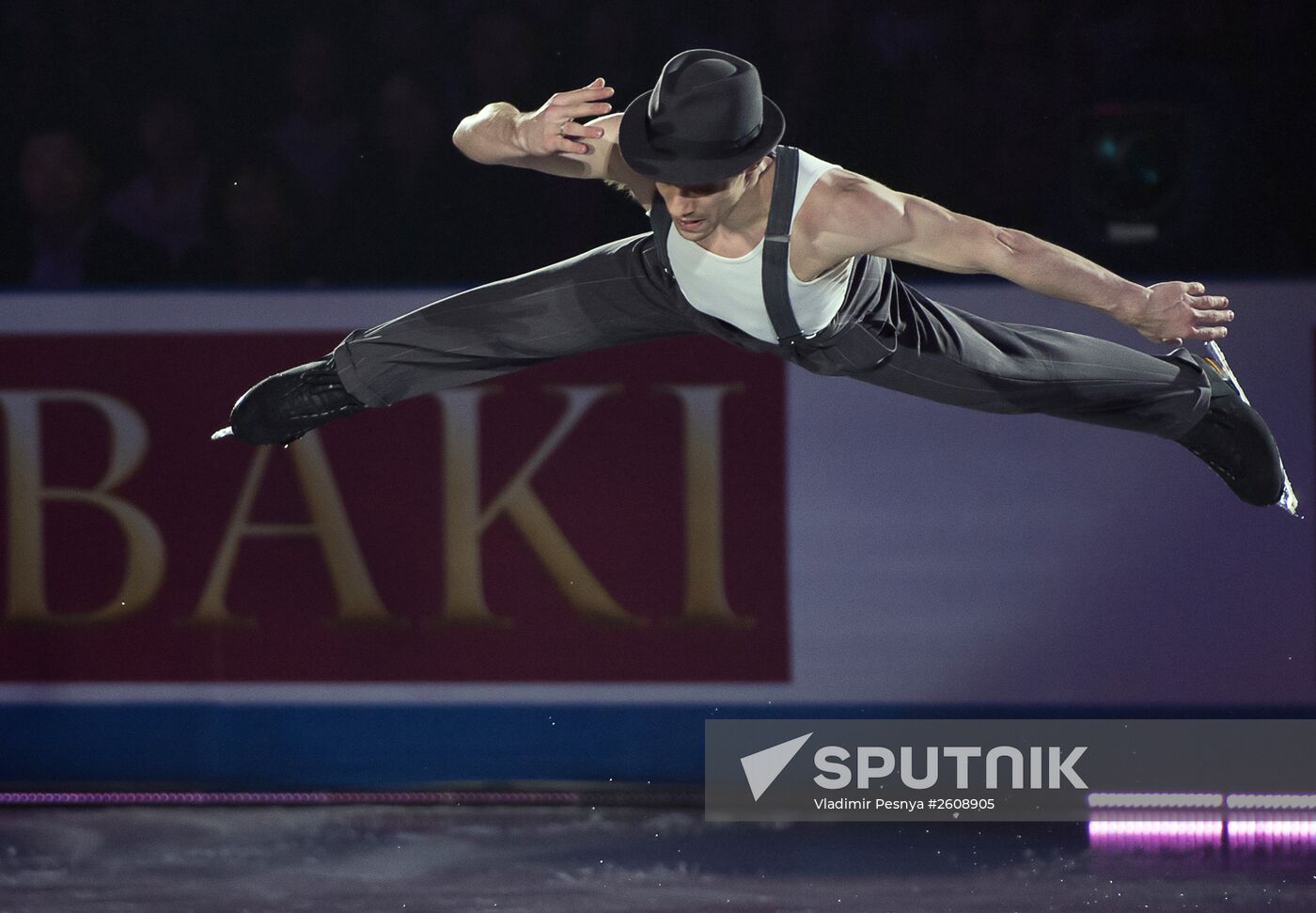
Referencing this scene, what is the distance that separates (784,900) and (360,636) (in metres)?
1.36

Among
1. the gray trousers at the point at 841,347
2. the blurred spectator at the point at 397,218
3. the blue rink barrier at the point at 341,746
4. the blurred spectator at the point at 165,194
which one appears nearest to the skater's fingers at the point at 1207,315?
the gray trousers at the point at 841,347

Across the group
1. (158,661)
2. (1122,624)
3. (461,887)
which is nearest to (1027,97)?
(1122,624)

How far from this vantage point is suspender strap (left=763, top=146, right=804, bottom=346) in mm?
2861

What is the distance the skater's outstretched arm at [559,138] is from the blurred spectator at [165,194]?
155cm

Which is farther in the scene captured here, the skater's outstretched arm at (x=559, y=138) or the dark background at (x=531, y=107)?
the dark background at (x=531, y=107)

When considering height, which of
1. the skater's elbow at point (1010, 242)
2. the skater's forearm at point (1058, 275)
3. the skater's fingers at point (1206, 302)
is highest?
the skater's elbow at point (1010, 242)

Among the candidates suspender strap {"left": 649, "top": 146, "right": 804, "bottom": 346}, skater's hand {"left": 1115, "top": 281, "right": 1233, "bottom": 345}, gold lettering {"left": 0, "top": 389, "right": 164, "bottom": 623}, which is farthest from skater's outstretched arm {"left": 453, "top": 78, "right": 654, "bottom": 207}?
gold lettering {"left": 0, "top": 389, "right": 164, "bottom": 623}

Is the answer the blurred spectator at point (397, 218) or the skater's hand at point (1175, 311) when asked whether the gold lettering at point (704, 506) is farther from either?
the skater's hand at point (1175, 311)

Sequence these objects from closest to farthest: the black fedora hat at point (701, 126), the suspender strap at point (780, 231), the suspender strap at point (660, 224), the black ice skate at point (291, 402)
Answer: the black fedora hat at point (701, 126) < the suspender strap at point (780, 231) < the suspender strap at point (660, 224) < the black ice skate at point (291, 402)

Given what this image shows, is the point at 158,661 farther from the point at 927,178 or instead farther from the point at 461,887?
the point at 927,178

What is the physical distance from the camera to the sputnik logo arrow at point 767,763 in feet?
14.0

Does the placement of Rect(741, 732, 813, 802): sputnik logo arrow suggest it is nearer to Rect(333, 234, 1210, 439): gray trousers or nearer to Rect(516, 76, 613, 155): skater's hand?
Rect(333, 234, 1210, 439): gray trousers

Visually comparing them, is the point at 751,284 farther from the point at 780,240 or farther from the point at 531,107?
the point at 531,107

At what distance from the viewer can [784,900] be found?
3.64m
